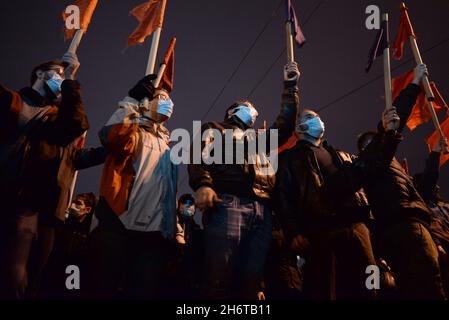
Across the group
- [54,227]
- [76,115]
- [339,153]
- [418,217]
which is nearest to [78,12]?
[76,115]

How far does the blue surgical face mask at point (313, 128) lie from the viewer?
13.1ft

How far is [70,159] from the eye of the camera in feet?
10.7

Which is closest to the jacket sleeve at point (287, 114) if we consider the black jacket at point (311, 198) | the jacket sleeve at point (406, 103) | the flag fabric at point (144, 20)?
the black jacket at point (311, 198)

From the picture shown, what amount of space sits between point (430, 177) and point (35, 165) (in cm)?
518

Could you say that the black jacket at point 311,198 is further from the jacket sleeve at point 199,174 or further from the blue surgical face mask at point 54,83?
the blue surgical face mask at point 54,83

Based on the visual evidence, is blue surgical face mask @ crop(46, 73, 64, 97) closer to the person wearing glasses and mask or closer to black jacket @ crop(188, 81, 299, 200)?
the person wearing glasses and mask

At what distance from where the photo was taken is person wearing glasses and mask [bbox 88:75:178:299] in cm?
277

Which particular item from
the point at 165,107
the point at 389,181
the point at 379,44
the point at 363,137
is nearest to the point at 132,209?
the point at 165,107

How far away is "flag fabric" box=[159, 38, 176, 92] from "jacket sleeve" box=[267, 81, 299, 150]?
2.44 meters

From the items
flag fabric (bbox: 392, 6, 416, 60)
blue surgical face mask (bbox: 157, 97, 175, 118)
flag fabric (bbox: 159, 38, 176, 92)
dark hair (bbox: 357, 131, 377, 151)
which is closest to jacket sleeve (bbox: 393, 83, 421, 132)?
dark hair (bbox: 357, 131, 377, 151)

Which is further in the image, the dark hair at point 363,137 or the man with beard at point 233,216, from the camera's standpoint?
the dark hair at point 363,137

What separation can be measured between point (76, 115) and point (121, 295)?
1.59 m

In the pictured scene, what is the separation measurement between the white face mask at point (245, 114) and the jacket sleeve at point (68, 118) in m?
1.49

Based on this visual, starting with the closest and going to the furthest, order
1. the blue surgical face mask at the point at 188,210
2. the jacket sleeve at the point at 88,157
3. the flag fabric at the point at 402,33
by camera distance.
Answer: the jacket sleeve at the point at 88,157
the flag fabric at the point at 402,33
the blue surgical face mask at the point at 188,210
